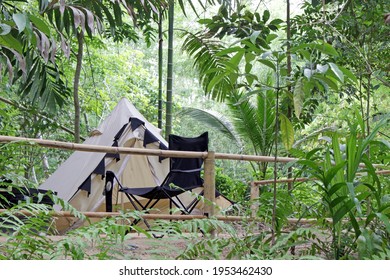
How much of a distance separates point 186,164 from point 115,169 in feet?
3.31

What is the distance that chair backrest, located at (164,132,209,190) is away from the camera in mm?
4488

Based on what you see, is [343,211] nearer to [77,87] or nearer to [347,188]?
[347,188]

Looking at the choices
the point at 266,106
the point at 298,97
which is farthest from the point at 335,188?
the point at 266,106

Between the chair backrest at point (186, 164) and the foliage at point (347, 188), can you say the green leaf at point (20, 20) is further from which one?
the chair backrest at point (186, 164)

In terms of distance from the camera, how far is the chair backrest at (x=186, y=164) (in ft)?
14.7

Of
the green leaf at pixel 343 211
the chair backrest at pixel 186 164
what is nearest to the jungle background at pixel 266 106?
the green leaf at pixel 343 211

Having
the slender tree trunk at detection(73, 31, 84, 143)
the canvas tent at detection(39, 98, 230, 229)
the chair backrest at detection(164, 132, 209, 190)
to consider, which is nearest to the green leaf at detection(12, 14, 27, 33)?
the chair backrest at detection(164, 132, 209, 190)

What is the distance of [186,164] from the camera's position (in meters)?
4.67

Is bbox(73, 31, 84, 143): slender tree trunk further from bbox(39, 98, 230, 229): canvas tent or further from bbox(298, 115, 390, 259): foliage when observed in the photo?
bbox(298, 115, 390, 259): foliage

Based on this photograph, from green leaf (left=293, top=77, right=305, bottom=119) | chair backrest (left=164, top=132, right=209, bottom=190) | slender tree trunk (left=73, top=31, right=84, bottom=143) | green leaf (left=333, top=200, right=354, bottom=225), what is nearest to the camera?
green leaf (left=333, top=200, right=354, bottom=225)

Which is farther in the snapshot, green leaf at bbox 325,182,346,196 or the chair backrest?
the chair backrest

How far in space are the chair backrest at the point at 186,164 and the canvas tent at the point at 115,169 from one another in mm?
529

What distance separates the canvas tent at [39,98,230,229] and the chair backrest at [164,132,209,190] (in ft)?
1.73

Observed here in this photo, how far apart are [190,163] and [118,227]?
2.95m
